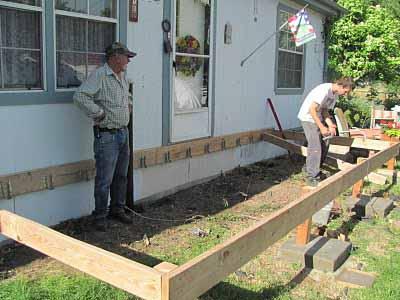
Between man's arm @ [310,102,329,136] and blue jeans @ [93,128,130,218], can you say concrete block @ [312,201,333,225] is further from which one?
blue jeans @ [93,128,130,218]

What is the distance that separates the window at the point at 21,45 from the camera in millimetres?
4320

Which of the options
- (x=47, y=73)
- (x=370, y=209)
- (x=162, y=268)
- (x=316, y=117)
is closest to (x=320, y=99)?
(x=316, y=117)

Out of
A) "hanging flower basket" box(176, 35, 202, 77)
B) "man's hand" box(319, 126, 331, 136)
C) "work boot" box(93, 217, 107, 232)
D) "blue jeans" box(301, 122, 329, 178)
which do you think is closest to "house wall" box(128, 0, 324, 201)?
"hanging flower basket" box(176, 35, 202, 77)

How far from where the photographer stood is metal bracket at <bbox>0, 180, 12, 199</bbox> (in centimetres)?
433

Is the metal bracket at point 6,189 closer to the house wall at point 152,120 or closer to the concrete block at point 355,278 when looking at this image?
the house wall at point 152,120

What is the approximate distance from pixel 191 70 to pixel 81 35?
7.30 feet

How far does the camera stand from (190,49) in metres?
6.93

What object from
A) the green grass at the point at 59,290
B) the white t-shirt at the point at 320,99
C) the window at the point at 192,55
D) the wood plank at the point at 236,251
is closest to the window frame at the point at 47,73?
the green grass at the point at 59,290

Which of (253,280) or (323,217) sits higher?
(323,217)

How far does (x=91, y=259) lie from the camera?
2646 millimetres

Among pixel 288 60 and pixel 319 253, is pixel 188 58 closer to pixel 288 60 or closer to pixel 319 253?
pixel 319 253

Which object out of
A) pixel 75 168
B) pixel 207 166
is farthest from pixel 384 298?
pixel 207 166

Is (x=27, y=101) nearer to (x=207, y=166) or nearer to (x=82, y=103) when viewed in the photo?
(x=82, y=103)

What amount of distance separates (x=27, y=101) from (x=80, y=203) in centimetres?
132
